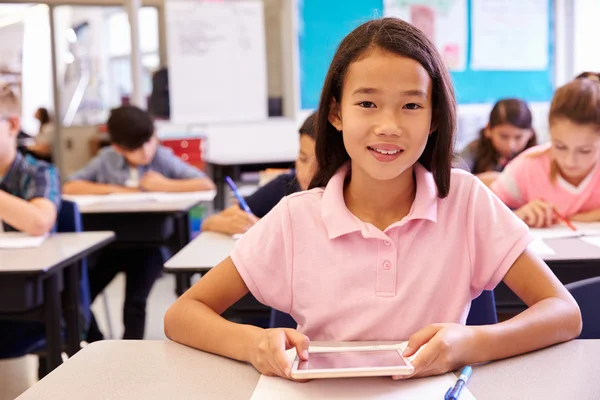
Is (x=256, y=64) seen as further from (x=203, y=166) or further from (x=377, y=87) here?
(x=377, y=87)

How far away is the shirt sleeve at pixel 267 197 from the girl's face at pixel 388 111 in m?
1.06

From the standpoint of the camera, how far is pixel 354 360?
0.85 m

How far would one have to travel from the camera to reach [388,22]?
1.10 meters

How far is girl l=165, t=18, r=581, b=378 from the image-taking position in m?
1.04

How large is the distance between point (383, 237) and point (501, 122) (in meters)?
2.41

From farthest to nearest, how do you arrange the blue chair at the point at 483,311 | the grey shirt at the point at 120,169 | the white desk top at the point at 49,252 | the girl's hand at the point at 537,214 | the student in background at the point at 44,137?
1. the student in background at the point at 44,137
2. the grey shirt at the point at 120,169
3. the girl's hand at the point at 537,214
4. the white desk top at the point at 49,252
5. the blue chair at the point at 483,311

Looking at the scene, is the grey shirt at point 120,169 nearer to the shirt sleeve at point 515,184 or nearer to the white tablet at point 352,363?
the shirt sleeve at point 515,184

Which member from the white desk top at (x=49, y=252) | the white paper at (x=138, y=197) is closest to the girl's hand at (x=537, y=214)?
the white desk top at (x=49, y=252)

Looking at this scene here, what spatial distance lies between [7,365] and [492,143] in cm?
248

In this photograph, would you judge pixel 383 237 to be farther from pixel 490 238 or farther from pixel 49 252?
pixel 49 252

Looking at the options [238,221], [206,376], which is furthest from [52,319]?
[206,376]

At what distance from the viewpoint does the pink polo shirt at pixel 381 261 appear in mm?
1081

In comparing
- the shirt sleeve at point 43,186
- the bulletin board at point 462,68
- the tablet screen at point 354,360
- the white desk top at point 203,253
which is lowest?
the white desk top at point 203,253

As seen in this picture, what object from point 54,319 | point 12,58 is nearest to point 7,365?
point 54,319
